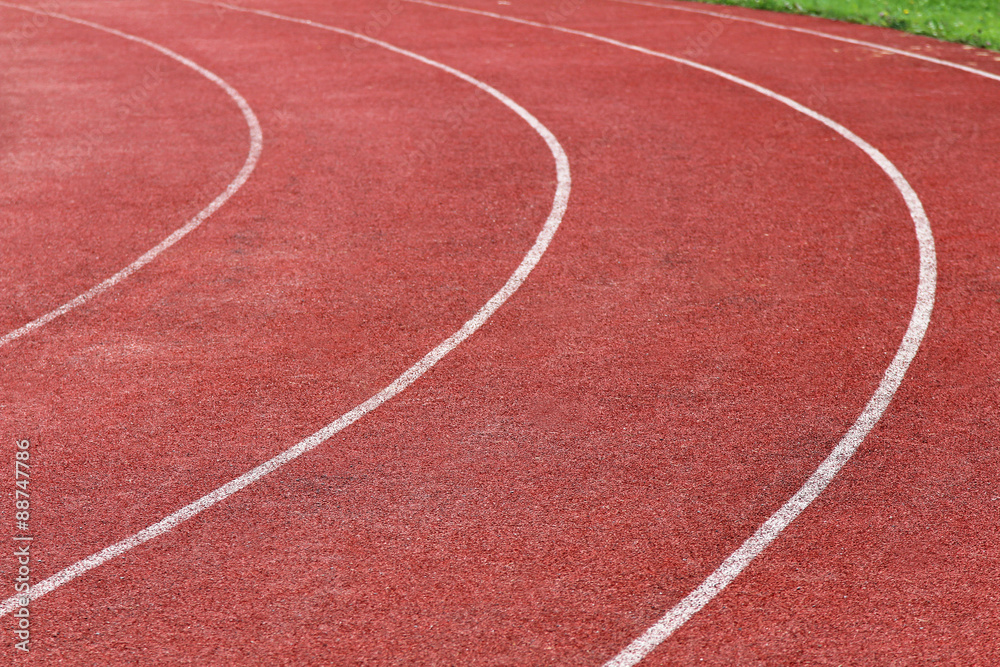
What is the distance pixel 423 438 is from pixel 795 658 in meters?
2.32

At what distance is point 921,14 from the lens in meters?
16.2

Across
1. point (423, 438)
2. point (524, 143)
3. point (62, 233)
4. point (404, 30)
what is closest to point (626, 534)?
point (423, 438)

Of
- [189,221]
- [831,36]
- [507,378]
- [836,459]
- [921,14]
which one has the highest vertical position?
[921,14]

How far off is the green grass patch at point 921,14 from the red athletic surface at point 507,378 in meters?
3.14

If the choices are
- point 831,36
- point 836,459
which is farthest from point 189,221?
point 831,36

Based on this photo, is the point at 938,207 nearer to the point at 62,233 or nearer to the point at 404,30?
the point at 62,233

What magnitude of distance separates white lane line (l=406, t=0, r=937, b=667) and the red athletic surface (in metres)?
0.07

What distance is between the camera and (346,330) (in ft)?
23.1

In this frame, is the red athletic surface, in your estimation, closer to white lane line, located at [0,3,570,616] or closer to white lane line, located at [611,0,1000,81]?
white lane line, located at [0,3,570,616]

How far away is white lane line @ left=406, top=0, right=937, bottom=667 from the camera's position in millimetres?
4434

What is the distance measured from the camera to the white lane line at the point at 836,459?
4434 millimetres

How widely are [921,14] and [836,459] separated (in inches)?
503

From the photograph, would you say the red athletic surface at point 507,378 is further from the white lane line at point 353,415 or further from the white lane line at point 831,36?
the white lane line at point 831,36

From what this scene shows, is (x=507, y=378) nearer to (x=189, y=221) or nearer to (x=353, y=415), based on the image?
(x=353, y=415)
